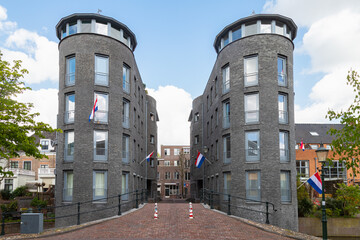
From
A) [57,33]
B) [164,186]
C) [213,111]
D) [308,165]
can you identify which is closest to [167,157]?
[164,186]

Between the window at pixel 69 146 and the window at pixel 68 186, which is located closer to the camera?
the window at pixel 68 186

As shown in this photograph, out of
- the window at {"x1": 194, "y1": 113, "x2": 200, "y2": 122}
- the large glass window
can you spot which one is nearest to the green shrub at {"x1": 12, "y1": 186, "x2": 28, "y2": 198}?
the window at {"x1": 194, "y1": 113, "x2": 200, "y2": 122}

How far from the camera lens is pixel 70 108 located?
23.6 m

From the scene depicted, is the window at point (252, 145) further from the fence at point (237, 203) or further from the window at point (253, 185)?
the fence at point (237, 203)

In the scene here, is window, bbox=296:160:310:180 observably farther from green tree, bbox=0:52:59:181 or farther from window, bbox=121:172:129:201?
green tree, bbox=0:52:59:181

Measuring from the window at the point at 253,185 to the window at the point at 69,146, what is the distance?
11.8 meters

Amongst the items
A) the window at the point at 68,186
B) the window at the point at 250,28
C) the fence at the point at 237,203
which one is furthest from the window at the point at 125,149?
the window at the point at 250,28

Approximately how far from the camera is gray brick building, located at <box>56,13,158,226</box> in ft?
72.9

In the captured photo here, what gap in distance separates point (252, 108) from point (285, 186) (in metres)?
5.59

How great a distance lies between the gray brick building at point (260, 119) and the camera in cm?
2200

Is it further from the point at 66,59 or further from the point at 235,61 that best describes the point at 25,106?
the point at 235,61

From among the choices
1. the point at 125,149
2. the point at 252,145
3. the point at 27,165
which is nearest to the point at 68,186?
the point at 125,149

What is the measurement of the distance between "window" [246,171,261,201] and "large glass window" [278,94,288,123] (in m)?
4.09

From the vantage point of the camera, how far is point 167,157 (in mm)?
76375
